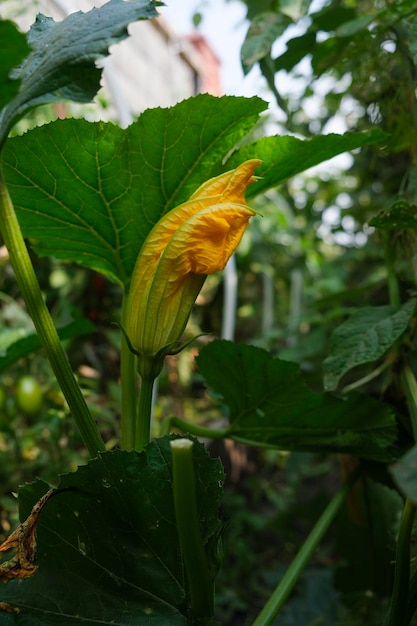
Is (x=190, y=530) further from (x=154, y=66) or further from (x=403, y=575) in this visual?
(x=154, y=66)

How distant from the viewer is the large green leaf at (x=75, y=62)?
1.49 ft

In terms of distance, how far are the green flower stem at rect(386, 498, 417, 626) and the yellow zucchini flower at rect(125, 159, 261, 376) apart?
25 cm

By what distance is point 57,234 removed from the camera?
0.66 meters

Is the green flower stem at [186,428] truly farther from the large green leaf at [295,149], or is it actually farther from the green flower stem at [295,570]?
the large green leaf at [295,149]

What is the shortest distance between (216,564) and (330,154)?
422 mm

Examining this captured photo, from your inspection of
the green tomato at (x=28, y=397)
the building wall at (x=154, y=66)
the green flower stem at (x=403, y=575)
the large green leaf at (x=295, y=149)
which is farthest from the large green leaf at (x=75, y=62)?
the building wall at (x=154, y=66)

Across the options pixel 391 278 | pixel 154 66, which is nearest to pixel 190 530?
pixel 391 278

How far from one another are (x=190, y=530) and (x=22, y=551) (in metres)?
0.13

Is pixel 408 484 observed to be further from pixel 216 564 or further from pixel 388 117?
pixel 388 117

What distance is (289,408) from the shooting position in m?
0.71

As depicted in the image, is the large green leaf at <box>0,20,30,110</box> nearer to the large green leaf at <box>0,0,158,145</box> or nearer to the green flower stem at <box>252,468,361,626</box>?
the large green leaf at <box>0,0,158,145</box>

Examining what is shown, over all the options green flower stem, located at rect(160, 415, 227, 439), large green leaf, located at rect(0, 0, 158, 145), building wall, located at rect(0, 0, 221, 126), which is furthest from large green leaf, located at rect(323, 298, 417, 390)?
building wall, located at rect(0, 0, 221, 126)

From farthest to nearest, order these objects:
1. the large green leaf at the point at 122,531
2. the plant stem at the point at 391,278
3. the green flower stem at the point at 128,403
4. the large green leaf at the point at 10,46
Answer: the plant stem at the point at 391,278 < the green flower stem at the point at 128,403 < the large green leaf at the point at 122,531 < the large green leaf at the point at 10,46

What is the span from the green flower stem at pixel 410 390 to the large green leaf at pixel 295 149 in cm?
26
